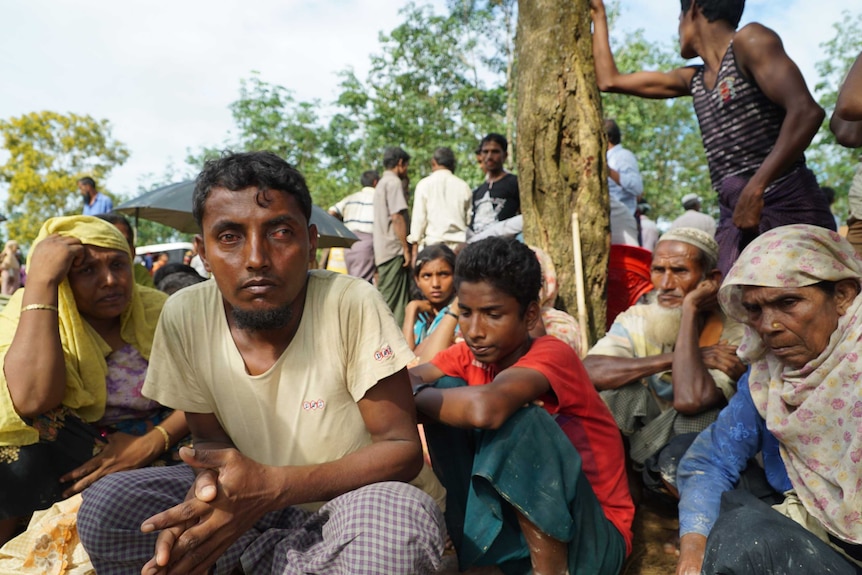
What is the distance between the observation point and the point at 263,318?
1990mm

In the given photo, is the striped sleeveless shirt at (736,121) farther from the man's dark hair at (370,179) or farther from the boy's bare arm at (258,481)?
the man's dark hair at (370,179)

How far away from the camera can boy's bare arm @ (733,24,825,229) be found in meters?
2.76

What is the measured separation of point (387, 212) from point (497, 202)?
1.66 m

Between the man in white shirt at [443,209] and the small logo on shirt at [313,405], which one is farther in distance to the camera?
the man in white shirt at [443,209]

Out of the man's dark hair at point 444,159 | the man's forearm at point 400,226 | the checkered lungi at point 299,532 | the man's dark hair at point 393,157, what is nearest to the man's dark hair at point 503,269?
the checkered lungi at point 299,532

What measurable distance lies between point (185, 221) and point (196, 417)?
14.4ft

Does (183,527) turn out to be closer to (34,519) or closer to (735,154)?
(34,519)

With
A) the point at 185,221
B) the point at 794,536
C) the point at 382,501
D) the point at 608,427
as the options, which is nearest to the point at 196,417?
the point at 382,501

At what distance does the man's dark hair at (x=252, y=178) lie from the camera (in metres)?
1.98

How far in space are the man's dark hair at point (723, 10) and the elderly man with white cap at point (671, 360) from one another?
1.03m

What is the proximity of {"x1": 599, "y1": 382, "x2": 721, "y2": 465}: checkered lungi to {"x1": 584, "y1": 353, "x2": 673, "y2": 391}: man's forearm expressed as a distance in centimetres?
5

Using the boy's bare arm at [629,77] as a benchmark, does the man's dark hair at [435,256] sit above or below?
below

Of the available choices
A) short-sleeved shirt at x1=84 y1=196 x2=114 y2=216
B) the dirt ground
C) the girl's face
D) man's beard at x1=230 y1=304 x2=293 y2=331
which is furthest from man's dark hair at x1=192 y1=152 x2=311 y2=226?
short-sleeved shirt at x1=84 y1=196 x2=114 y2=216

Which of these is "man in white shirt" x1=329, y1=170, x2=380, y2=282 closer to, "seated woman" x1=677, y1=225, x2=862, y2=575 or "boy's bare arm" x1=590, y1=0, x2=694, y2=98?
"boy's bare arm" x1=590, y1=0, x2=694, y2=98
